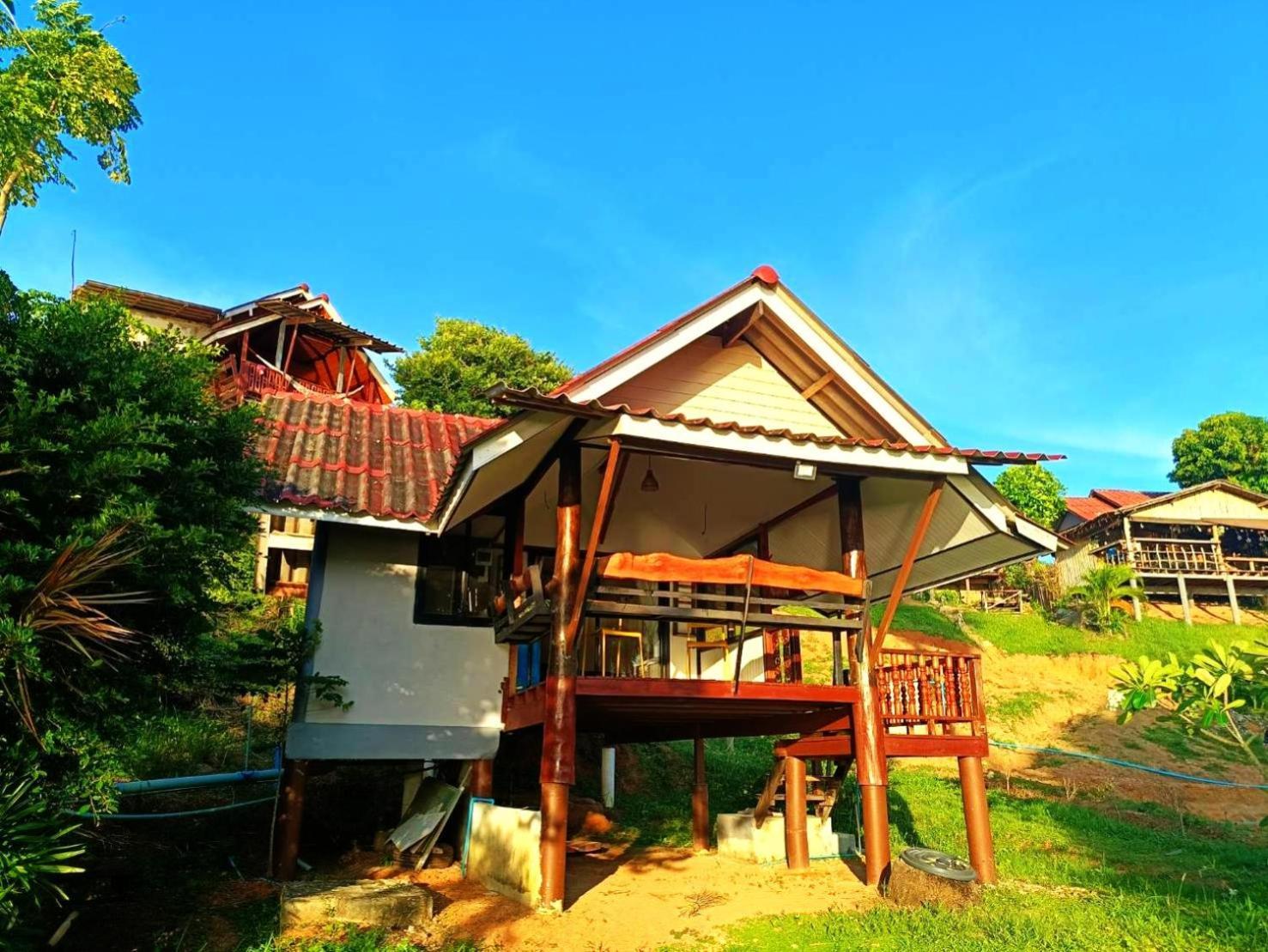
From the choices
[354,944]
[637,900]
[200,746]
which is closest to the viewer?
[354,944]

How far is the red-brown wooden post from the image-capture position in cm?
866

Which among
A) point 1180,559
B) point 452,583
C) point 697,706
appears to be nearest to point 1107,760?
point 697,706

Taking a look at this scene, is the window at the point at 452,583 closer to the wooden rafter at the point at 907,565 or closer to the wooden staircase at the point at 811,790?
the wooden staircase at the point at 811,790

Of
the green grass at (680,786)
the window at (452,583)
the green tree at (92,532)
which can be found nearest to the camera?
the green tree at (92,532)

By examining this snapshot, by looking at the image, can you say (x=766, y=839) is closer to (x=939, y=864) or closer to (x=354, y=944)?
(x=939, y=864)

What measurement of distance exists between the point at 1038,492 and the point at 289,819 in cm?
4187

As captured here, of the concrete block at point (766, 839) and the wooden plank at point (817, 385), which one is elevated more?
the wooden plank at point (817, 385)

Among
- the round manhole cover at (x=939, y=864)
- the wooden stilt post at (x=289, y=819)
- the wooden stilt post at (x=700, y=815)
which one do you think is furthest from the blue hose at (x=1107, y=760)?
the wooden stilt post at (x=289, y=819)

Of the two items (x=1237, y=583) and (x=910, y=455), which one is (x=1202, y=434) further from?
(x=910, y=455)

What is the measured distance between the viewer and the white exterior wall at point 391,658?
1015cm

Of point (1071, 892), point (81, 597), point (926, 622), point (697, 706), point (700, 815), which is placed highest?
point (926, 622)

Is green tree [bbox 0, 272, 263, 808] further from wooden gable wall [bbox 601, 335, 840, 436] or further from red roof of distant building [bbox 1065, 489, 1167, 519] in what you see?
red roof of distant building [bbox 1065, 489, 1167, 519]

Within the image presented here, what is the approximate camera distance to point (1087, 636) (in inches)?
1270

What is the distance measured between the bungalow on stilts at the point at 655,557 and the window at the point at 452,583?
0.03 meters
